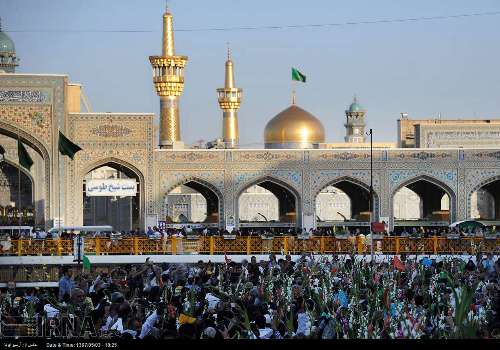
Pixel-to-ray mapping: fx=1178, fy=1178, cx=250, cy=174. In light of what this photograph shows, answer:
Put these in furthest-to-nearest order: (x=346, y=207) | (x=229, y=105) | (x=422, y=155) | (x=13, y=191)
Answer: (x=346, y=207) → (x=229, y=105) → (x=13, y=191) → (x=422, y=155)

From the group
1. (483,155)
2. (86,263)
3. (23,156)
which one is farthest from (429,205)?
(86,263)

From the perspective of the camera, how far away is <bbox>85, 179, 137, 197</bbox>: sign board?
28.1 metres

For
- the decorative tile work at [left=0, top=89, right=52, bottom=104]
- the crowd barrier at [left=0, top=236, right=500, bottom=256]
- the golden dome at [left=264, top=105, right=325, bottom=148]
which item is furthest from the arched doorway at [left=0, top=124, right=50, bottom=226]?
the golden dome at [left=264, top=105, right=325, bottom=148]

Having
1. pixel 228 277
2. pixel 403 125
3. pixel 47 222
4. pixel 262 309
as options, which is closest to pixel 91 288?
pixel 228 277

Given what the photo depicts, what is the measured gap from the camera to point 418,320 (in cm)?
1073

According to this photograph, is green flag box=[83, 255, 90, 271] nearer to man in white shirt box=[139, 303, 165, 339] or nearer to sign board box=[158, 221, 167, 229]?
man in white shirt box=[139, 303, 165, 339]

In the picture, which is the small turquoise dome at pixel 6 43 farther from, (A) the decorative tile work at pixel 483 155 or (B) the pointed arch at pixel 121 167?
(A) the decorative tile work at pixel 483 155

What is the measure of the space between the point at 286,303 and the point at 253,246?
8257mm

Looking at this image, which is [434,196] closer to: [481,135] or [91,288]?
[481,135]

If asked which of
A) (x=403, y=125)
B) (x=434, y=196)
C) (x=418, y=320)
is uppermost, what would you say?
(x=403, y=125)

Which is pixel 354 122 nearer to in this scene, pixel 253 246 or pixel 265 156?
pixel 265 156

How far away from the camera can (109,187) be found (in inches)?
1110

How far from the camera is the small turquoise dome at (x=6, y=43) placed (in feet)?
115

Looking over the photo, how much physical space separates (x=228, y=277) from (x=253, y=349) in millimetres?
8225
